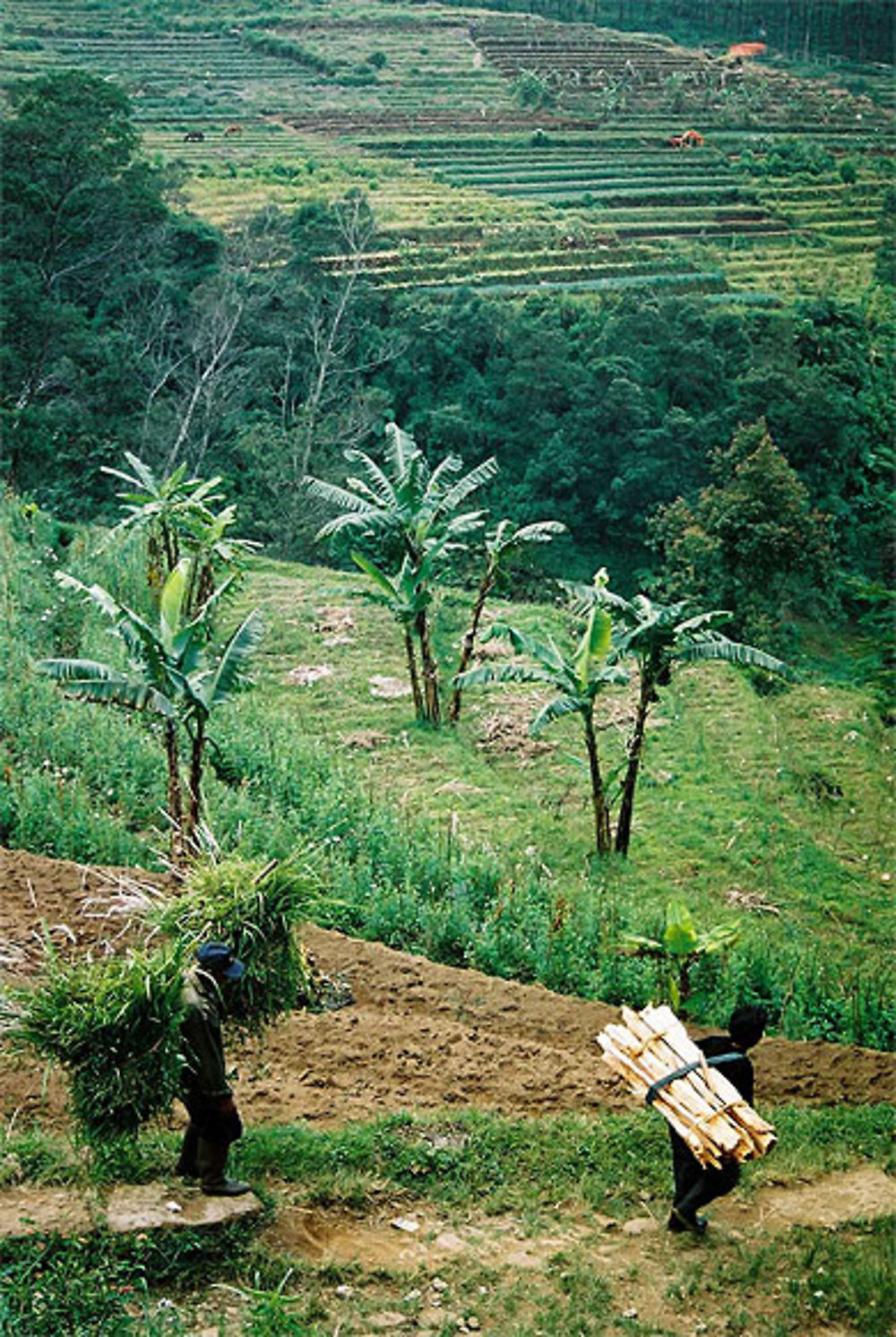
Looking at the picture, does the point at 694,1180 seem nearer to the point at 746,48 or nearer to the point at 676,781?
the point at 676,781

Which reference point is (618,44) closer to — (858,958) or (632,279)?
(632,279)

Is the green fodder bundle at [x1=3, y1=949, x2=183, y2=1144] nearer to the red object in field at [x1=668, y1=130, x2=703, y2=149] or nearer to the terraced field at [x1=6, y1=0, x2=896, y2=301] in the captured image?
the terraced field at [x1=6, y1=0, x2=896, y2=301]

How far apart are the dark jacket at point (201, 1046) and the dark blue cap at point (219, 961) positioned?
0.04 metres

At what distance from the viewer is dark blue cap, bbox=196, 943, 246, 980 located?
441cm

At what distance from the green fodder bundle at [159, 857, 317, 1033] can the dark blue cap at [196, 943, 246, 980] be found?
265mm

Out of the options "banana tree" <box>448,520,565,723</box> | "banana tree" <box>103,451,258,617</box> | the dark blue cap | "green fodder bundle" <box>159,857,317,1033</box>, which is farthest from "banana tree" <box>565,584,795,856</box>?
the dark blue cap

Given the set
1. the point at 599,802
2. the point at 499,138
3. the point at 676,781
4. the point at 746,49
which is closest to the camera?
the point at 599,802

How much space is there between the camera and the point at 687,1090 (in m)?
4.24

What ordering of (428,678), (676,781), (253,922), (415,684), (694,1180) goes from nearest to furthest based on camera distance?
(694,1180) → (253,922) → (676,781) → (428,678) → (415,684)

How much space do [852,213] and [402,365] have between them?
1152 cm

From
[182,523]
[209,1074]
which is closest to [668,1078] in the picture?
[209,1074]

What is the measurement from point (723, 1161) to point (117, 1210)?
6.30 feet

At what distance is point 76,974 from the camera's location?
4.29m

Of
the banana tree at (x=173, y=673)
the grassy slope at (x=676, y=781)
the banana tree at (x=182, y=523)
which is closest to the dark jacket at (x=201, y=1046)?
the banana tree at (x=173, y=673)
